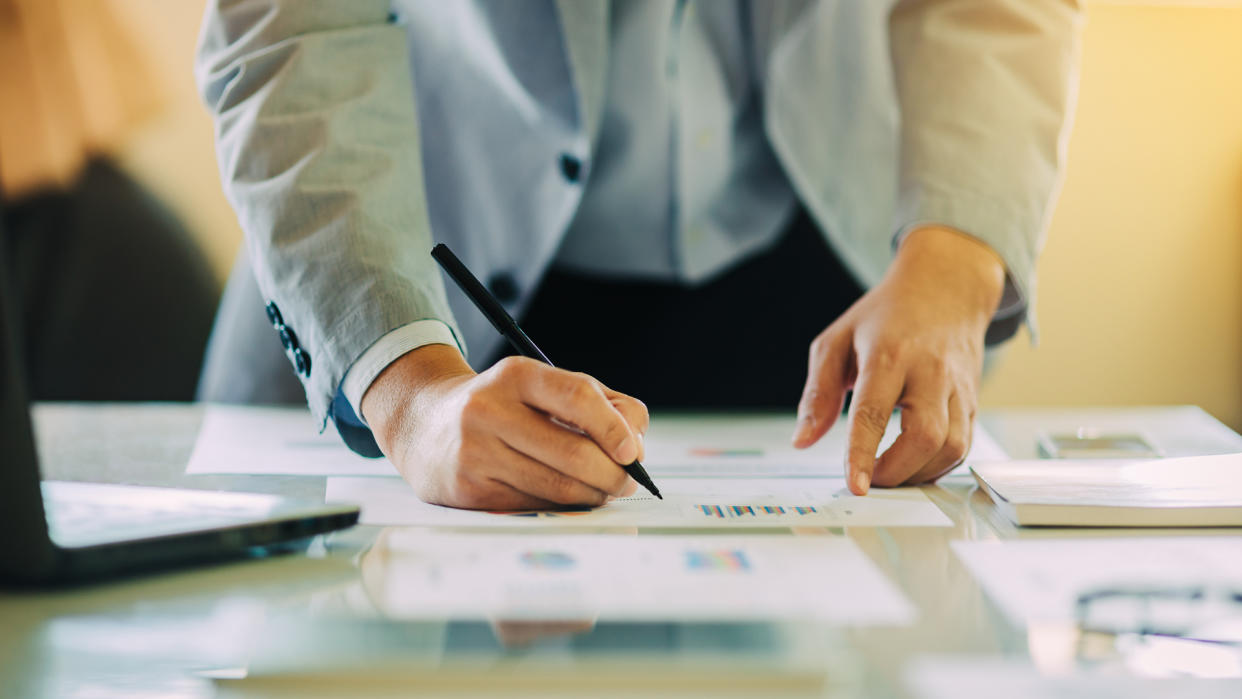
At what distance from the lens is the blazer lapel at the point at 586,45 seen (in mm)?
972

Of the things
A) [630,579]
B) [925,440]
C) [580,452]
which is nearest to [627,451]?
[580,452]

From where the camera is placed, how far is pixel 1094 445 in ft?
2.85

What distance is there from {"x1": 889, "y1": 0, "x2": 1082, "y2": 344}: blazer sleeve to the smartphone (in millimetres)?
145

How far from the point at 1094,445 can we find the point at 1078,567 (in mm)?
415

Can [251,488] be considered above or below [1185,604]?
below

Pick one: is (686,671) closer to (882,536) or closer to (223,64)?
(882,536)

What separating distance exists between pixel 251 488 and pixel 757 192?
72 cm

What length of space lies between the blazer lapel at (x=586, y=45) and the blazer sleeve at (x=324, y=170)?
0.17 metres

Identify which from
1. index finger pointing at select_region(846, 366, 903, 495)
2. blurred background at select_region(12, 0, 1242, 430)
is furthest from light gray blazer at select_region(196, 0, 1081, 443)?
blurred background at select_region(12, 0, 1242, 430)

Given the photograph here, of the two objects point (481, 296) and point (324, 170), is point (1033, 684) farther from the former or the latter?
point (324, 170)

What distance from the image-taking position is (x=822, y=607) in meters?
0.44

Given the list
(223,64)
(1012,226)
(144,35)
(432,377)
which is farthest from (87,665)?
(144,35)

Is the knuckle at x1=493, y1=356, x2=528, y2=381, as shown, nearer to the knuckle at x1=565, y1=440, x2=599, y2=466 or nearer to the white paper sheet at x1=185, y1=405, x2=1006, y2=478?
the knuckle at x1=565, y1=440, x2=599, y2=466

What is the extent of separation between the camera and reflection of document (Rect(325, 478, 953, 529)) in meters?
0.60
